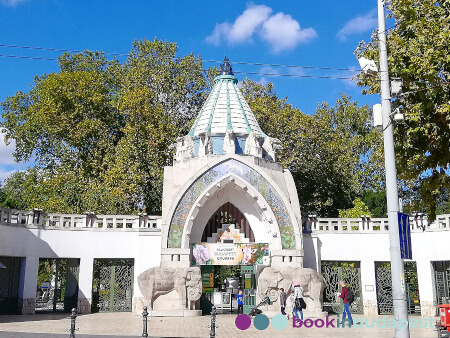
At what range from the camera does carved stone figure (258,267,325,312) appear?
18281mm

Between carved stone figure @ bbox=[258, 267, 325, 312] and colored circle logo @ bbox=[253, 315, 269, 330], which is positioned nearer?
colored circle logo @ bbox=[253, 315, 269, 330]

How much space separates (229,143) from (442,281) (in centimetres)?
1121

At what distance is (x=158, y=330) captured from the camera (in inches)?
547

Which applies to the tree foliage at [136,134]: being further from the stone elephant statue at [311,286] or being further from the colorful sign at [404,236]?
the colorful sign at [404,236]

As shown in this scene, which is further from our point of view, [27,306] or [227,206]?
[227,206]

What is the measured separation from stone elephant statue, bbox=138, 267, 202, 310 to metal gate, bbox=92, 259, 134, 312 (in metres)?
3.01

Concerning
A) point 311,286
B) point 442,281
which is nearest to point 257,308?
point 311,286

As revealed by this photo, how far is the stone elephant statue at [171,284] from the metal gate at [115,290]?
3.01 meters

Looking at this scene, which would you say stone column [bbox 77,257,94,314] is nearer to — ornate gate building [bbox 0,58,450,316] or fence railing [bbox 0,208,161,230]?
ornate gate building [bbox 0,58,450,316]

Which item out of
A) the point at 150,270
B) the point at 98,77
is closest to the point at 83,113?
the point at 98,77

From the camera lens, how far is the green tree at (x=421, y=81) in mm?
11086

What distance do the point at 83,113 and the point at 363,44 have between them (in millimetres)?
22929

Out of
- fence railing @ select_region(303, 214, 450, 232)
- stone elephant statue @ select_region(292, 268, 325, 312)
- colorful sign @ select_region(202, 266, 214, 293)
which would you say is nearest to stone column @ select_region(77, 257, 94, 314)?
colorful sign @ select_region(202, 266, 214, 293)

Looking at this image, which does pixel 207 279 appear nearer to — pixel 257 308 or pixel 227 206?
pixel 257 308
